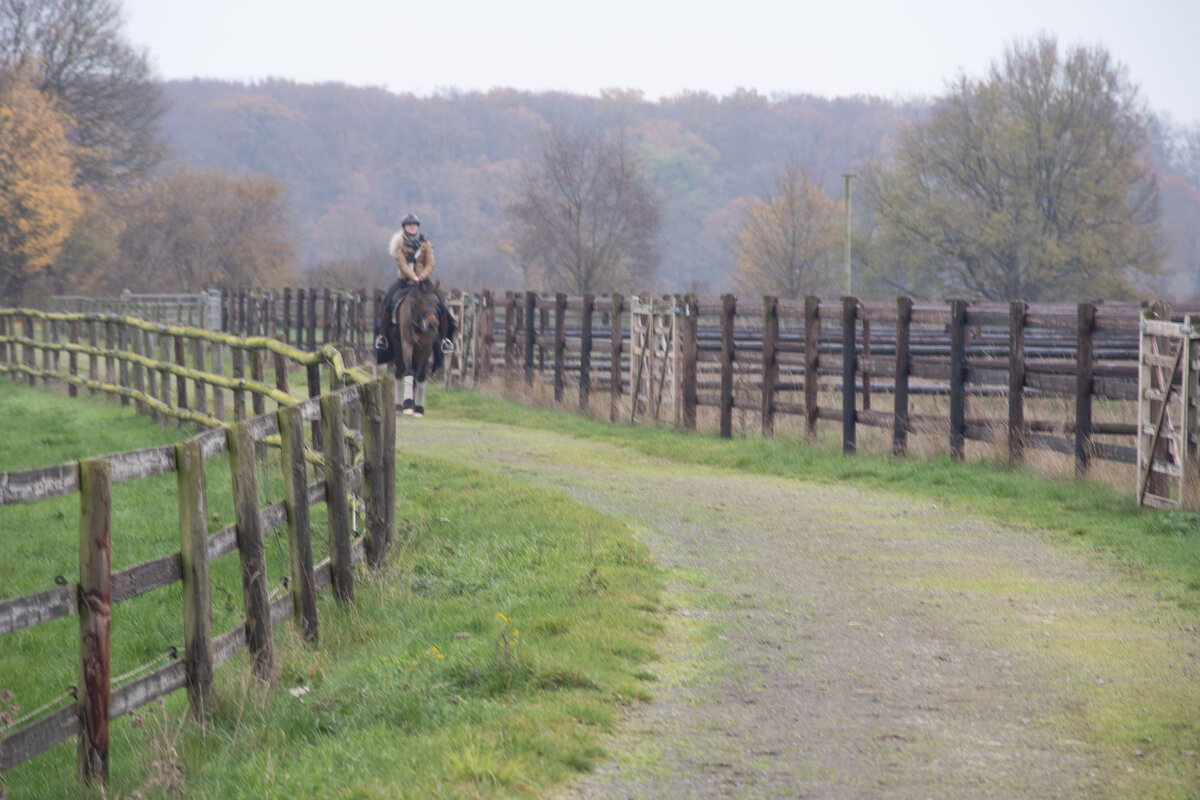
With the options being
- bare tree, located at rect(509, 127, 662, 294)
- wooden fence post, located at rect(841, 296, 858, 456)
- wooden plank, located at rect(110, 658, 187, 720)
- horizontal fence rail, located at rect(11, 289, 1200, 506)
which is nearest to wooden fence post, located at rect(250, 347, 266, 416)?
horizontal fence rail, located at rect(11, 289, 1200, 506)

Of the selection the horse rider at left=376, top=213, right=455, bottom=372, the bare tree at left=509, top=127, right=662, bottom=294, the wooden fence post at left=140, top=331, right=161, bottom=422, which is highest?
the bare tree at left=509, top=127, right=662, bottom=294

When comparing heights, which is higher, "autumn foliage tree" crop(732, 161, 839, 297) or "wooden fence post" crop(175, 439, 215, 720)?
"autumn foliage tree" crop(732, 161, 839, 297)

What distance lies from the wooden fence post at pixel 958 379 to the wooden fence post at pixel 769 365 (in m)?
2.94

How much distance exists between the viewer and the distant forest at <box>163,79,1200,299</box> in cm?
11238

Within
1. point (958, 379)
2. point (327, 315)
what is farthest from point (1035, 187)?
point (958, 379)

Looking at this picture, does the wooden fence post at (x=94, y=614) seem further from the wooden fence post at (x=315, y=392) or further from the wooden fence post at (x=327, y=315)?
the wooden fence post at (x=327, y=315)

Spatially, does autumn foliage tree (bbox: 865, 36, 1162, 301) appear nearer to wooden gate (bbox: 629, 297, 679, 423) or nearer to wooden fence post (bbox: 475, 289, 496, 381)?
wooden fence post (bbox: 475, 289, 496, 381)

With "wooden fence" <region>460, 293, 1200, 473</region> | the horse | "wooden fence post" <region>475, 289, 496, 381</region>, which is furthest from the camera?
"wooden fence post" <region>475, 289, 496, 381</region>

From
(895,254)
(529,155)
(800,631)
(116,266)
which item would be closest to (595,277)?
(895,254)

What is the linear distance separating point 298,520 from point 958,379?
823 centimetres

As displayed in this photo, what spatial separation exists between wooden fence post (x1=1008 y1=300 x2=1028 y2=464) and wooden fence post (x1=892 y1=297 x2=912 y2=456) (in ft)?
4.59

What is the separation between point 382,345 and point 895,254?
3425cm

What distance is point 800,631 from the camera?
684cm

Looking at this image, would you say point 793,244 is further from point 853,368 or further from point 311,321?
point 853,368
